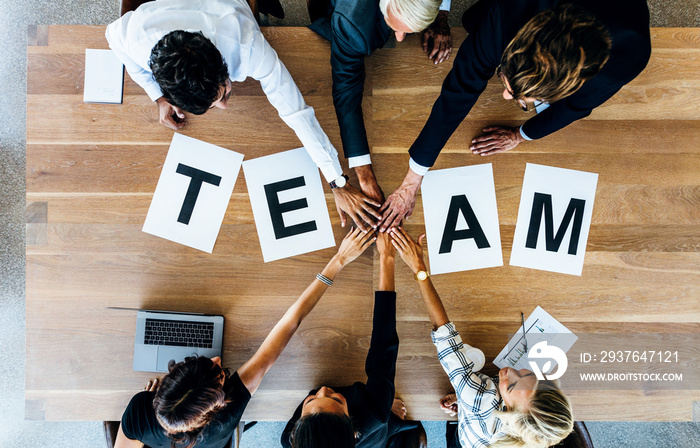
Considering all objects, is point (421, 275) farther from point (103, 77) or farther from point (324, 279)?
point (103, 77)

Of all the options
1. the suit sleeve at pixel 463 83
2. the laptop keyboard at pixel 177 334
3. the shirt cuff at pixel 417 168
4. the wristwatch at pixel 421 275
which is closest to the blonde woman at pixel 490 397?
the wristwatch at pixel 421 275

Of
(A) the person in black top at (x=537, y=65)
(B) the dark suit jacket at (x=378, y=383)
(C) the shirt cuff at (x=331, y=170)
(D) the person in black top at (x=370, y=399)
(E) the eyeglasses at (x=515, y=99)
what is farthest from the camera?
(C) the shirt cuff at (x=331, y=170)

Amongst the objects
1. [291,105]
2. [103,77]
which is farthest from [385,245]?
[103,77]

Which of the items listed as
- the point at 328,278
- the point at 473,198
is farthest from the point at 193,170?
the point at 473,198

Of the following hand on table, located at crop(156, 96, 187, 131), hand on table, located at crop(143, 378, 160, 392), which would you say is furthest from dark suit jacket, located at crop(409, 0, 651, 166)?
hand on table, located at crop(143, 378, 160, 392)

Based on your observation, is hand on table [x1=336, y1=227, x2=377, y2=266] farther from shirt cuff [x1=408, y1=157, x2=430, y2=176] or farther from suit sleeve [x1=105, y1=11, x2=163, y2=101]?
suit sleeve [x1=105, y1=11, x2=163, y2=101]

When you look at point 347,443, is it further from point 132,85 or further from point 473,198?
point 132,85

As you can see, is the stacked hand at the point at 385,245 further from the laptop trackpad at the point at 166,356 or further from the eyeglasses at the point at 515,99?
the laptop trackpad at the point at 166,356

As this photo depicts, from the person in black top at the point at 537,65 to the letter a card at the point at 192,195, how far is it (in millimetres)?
583

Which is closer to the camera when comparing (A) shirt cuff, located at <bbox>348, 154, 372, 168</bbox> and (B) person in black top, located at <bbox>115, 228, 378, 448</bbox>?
(B) person in black top, located at <bbox>115, 228, 378, 448</bbox>

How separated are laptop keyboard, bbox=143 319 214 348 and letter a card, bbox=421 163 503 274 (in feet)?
2.71

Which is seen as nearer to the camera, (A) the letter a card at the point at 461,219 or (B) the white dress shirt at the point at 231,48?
(B) the white dress shirt at the point at 231,48

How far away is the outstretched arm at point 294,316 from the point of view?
127cm

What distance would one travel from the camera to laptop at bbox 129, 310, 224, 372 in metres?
1.31
